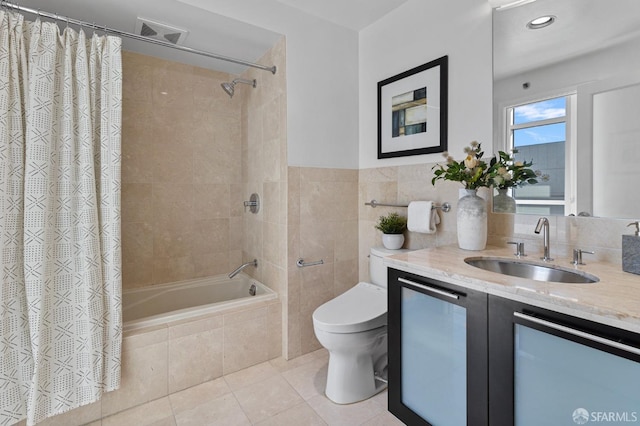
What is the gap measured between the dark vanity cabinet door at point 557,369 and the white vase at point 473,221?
527 mm

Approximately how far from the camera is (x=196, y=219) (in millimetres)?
2709

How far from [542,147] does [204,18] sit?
2068 millimetres

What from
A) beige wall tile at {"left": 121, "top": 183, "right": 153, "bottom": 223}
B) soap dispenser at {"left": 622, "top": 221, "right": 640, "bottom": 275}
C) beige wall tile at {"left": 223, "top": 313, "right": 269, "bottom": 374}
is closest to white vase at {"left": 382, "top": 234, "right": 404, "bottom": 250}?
beige wall tile at {"left": 223, "top": 313, "right": 269, "bottom": 374}

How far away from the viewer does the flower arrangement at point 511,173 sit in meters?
1.50

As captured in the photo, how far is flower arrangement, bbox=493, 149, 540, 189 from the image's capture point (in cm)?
150

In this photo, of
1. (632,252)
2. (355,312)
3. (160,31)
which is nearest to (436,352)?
(355,312)

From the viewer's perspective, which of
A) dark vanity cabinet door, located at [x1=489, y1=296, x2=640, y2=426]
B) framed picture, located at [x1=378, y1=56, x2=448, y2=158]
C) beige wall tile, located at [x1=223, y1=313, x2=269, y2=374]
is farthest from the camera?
beige wall tile, located at [x1=223, y1=313, x2=269, y2=374]

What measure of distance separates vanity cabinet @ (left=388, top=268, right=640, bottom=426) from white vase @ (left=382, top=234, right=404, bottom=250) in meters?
0.62

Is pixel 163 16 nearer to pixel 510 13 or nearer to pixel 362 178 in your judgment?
pixel 362 178

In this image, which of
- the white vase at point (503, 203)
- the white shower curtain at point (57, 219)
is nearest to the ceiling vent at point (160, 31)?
the white shower curtain at point (57, 219)

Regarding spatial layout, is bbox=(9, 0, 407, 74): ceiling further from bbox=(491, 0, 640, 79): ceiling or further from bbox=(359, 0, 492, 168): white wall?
bbox=(491, 0, 640, 79): ceiling

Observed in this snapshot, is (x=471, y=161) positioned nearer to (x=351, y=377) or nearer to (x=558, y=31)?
(x=558, y=31)

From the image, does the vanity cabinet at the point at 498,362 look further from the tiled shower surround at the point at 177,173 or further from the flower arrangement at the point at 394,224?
the tiled shower surround at the point at 177,173

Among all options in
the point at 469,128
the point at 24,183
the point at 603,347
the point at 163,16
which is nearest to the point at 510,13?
the point at 469,128
